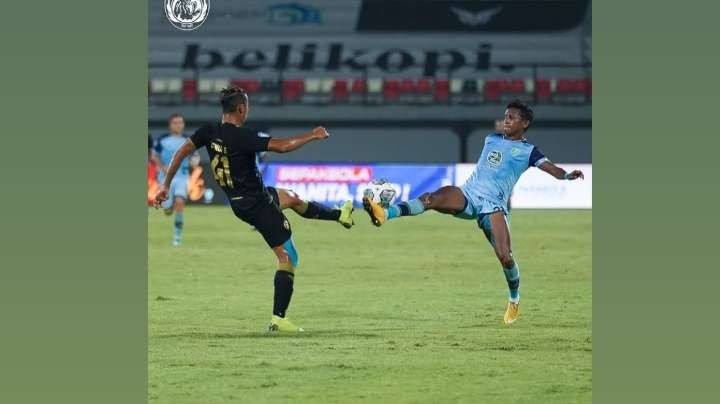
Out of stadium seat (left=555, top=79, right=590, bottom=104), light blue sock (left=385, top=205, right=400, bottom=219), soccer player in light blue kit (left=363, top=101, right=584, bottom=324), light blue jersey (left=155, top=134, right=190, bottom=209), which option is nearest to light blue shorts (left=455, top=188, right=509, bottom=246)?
soccer player in light blue kit (left=363, top=101, right=584, bottom=324)

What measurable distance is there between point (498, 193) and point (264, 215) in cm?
225

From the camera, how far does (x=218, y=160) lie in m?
11.0

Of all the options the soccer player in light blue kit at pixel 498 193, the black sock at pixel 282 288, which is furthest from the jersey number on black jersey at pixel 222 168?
the soccer player in light blue kit at pixel 498 193

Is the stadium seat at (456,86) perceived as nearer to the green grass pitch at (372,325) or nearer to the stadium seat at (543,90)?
the stadium seat at (543,90)

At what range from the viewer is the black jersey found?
10766 mm

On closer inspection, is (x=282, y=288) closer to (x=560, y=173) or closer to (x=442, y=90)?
(x=560, y=173)

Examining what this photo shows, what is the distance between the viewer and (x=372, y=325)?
39.6 ft

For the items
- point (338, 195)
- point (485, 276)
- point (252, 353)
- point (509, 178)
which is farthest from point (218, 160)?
point (338, 195)

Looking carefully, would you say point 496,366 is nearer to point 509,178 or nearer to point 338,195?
point 509,178

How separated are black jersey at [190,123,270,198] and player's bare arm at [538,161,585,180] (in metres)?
2.43

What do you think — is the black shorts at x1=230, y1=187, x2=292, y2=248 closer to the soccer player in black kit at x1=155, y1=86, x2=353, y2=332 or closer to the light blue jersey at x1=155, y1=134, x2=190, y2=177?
the soccer player in black kit at x1=155, y1=86, x2=353, y2=332

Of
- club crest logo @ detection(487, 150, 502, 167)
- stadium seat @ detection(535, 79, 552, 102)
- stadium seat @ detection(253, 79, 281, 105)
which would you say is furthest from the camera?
stadium seat @ detection(253, 79, 281, 105)

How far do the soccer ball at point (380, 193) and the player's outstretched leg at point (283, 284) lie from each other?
3.01 ft

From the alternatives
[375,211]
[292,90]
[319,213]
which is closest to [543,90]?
[292,90]
